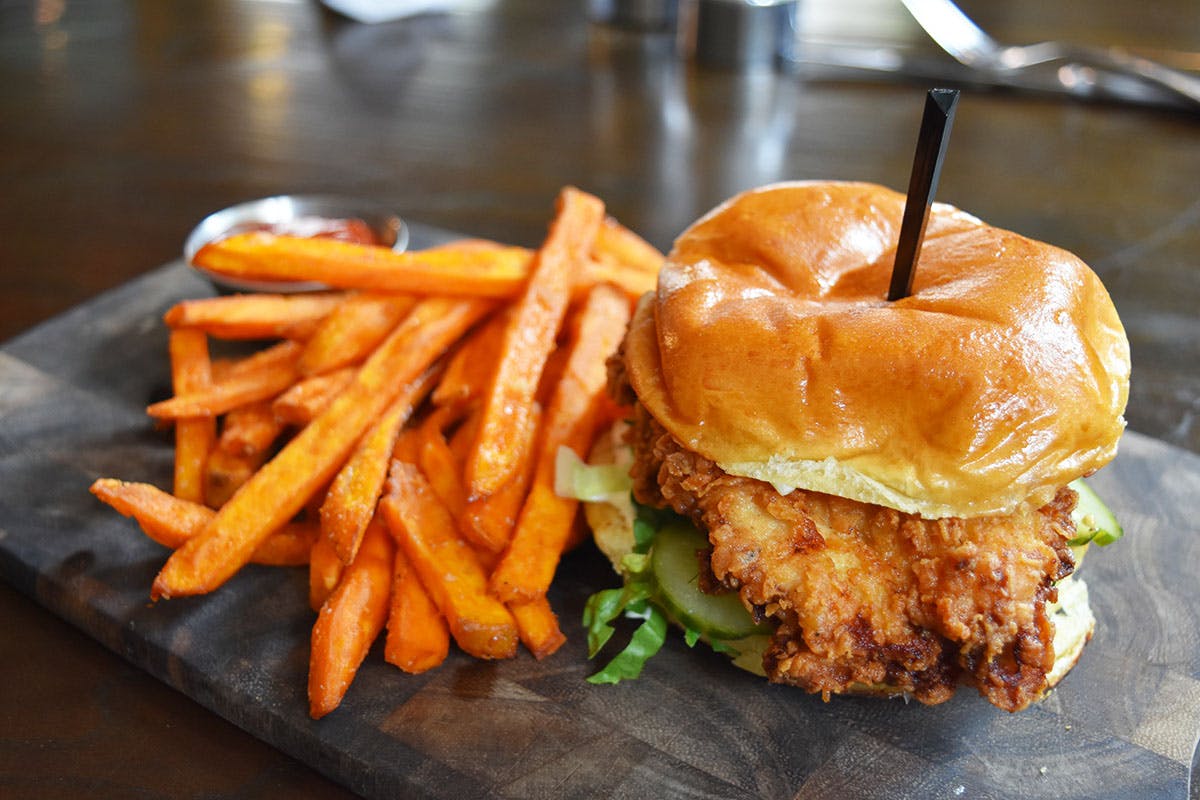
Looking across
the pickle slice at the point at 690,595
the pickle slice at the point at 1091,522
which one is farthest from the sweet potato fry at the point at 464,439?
the pickle slice at the point at 1091,522

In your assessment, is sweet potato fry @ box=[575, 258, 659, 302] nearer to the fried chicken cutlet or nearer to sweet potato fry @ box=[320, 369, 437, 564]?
sweet potato fry @ box=[320, 369, 437, 564]

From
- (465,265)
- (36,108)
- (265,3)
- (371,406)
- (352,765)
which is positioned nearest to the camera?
(352,765)

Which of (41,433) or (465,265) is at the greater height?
(465,265)

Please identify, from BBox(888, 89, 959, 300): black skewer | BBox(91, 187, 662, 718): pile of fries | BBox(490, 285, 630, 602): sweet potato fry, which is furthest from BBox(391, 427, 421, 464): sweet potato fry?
BBox(888, 89, 959, 300): black skewer

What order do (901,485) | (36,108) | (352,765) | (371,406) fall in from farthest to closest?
(36,108) < (371,406) < (352,765) < (901,485)

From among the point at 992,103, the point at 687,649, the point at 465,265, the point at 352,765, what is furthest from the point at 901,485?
the point at 992,103

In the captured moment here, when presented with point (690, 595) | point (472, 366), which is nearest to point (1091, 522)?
point (690, 595)

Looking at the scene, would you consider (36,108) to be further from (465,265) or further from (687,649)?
(687,649)
